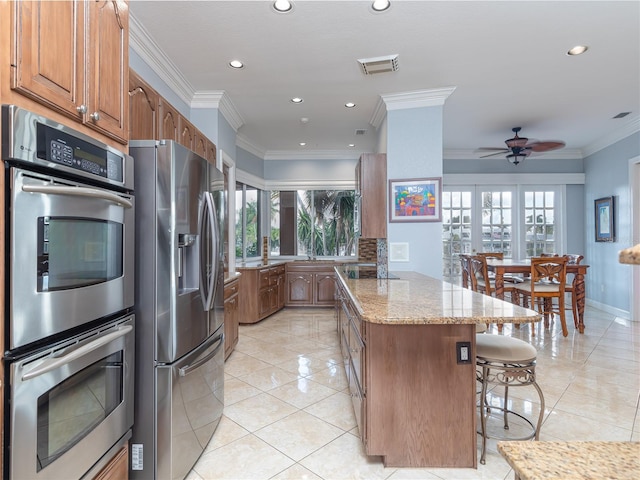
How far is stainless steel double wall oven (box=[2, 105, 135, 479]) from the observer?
955 mm

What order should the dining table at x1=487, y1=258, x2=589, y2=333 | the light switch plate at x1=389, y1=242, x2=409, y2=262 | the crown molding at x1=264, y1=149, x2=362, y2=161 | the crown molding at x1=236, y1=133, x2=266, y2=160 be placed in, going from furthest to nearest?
the crown molding at x1=264, y1=149, x2=362, y2=161 < the crown molding at x1=236, y1=133, x2=266, y2=160 < the dining table at x1=487, y1=258, x2=589, y2=333 < the light switch plate at x1=389, y1=242, x2=409, y2=262

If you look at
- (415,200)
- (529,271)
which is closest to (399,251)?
(415,200)

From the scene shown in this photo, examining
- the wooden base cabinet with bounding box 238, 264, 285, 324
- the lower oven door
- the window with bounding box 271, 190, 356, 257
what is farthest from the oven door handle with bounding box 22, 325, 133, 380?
the window with bounding box 271, 190, 356, 257

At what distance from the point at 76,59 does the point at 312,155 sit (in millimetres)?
5357

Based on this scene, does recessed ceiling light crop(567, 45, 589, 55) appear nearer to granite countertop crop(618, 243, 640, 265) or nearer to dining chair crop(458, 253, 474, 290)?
dining chair crop(458, 253, 474, 290)

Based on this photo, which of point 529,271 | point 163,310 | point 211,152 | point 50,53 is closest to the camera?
point 50,53

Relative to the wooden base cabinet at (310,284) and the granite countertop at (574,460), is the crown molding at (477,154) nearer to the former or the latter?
the wooden base cabinet at (310,284)

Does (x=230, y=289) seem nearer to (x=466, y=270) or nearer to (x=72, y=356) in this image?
(x=72, y=356)

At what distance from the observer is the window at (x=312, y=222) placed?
21.6ft

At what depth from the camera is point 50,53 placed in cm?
108

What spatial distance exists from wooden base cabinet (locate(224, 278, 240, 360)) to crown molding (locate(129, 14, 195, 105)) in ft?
6.51

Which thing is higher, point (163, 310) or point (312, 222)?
point (312, 222)

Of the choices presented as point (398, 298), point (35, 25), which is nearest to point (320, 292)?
point (398, 298)

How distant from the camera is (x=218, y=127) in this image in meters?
3.90
